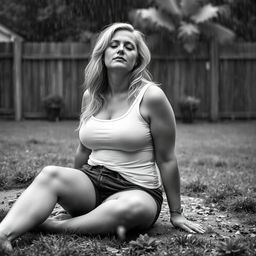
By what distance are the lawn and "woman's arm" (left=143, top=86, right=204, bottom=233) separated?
8.0 inches

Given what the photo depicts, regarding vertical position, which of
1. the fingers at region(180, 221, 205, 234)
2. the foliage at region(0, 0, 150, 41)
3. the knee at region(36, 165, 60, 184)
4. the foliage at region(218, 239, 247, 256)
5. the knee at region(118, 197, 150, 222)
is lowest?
the fingers at region(180, 221, 205, 234)

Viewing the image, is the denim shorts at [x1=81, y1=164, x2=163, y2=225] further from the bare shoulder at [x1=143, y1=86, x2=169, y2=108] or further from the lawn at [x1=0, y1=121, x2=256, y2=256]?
the bare shoulder at [x1=143, y1=86, x2=169, y2=108]

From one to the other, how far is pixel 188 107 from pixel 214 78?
1.14m

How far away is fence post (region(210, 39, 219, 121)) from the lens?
1173cm

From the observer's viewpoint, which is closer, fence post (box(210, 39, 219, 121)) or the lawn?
the lawn

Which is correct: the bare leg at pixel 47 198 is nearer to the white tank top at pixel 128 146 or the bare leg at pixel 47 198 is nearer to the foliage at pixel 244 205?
the white tank top at pixel 128 146

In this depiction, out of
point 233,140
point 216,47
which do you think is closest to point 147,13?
point 216,47

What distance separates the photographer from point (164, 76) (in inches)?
466

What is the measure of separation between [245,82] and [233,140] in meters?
3.75

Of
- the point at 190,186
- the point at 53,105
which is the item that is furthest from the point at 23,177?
the point at 53,105

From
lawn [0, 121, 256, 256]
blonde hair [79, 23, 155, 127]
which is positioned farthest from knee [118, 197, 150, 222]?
blonde hair [79, 23, 155, 127]

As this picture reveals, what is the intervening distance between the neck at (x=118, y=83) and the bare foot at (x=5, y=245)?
1.41 meters

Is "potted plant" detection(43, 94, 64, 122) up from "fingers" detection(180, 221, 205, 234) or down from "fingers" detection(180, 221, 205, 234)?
up

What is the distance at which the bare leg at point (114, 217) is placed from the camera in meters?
2.88
